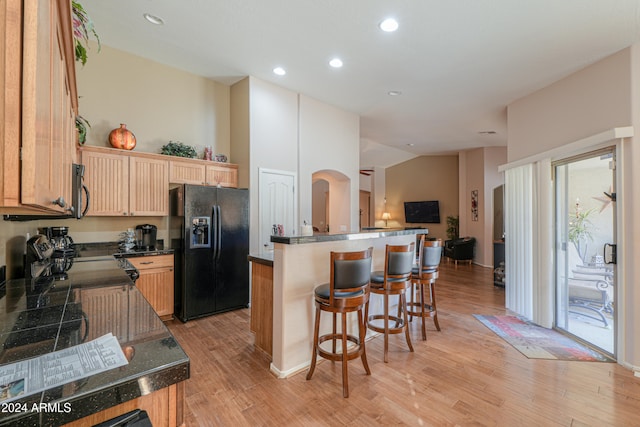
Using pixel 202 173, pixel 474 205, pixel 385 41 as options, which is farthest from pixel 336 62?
pixel 474 205

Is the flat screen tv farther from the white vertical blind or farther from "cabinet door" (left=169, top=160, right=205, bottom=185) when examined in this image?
"cabinet door" (left=169, top=160, right=205, bottom=185)

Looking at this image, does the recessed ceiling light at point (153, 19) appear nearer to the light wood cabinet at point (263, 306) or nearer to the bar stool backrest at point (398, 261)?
the light wood cabinet at point (263, 306)

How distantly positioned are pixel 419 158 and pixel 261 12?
8.28 metres

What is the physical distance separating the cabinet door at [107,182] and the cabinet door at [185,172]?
54 centimetres

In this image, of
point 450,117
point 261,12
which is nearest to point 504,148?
point 450,117

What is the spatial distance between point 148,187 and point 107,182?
45 centimetres

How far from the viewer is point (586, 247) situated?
334cm

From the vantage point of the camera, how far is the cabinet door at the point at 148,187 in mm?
3725

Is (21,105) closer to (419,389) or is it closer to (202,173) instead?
(419,389)

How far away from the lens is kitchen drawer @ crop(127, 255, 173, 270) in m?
3.47

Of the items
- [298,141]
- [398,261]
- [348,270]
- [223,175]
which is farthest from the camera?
[298,141]

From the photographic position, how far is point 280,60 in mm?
3818

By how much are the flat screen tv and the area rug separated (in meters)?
5.90

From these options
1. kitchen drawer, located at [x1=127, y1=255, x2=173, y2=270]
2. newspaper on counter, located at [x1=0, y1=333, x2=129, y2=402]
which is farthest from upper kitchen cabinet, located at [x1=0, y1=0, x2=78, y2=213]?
kitchen drawer, located at [x1=127, y1=255, x2=173, y2=270]
